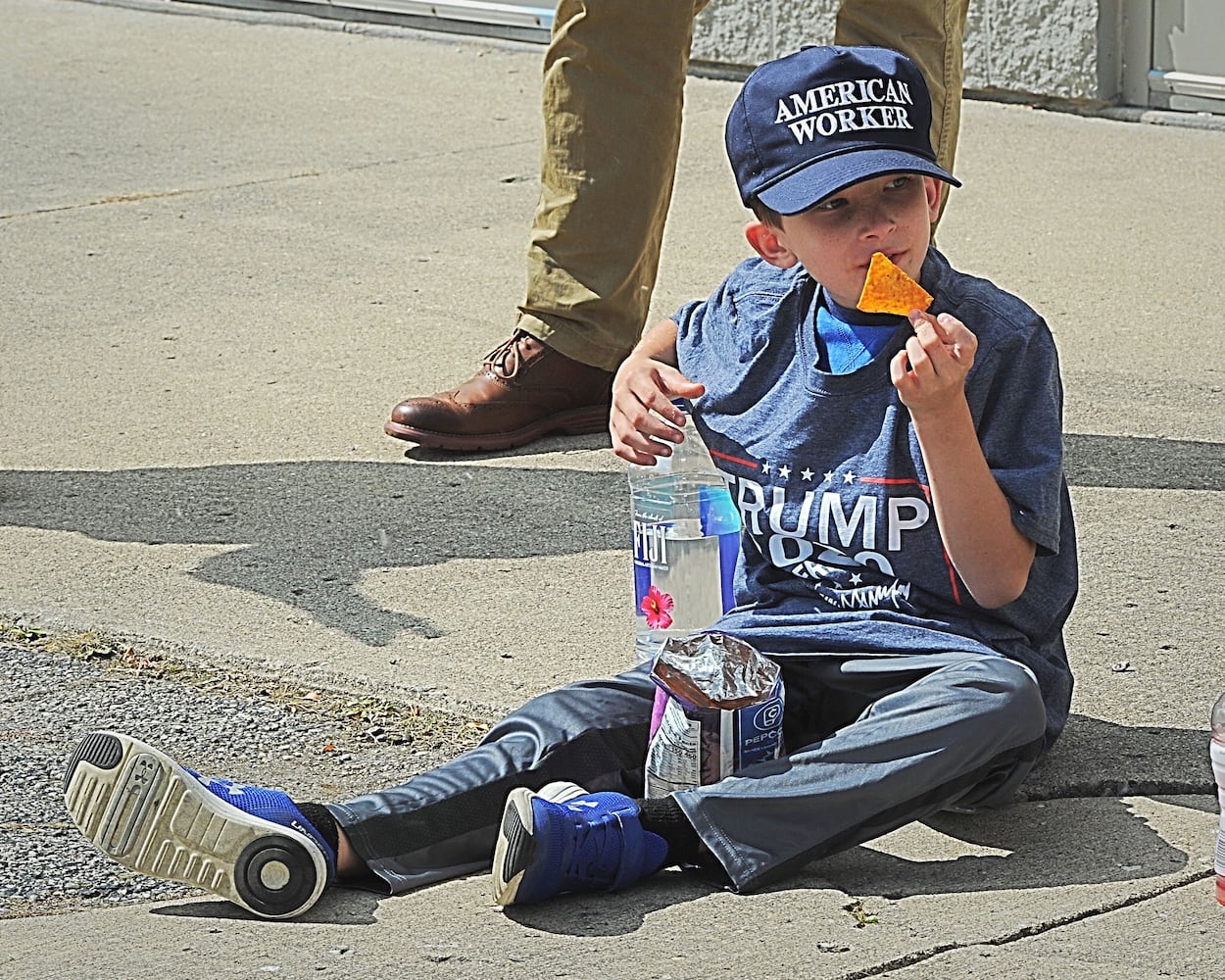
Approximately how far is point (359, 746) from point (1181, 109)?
5259mm

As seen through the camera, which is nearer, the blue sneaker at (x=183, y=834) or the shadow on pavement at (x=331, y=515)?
the blue sneaker at (x=183, y=834)

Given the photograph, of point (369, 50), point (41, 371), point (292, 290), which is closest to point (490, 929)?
point (41, 371)

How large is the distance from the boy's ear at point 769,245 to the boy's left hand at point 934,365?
15.0 inches

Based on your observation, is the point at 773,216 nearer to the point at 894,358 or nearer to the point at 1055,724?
the point at 894,358

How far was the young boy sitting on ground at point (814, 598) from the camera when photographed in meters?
2.64

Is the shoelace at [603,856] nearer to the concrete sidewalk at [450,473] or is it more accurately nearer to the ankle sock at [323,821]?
the concrete sidewalk at [450,473]

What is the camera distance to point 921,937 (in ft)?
8.18

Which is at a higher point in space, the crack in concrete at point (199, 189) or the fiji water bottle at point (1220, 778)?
the crack in concrete at point (199, 189)

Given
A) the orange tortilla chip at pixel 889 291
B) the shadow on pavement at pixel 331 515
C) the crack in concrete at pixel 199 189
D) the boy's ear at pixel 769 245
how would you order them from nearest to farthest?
the orange tortilla chip at pixel 889 291 < the boy's ear at pixel 769 245 < the shadow on pavement at pixel 331 515 < the crack in concrete at pixel 199 189

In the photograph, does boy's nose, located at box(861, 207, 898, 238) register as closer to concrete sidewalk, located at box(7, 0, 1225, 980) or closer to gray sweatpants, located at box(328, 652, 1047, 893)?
gray sweatpants, located at box(328, 652, 1047, 893)

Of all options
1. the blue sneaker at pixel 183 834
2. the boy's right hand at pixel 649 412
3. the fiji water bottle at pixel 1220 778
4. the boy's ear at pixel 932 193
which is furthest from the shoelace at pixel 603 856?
the boy's ear at pixel 932 193

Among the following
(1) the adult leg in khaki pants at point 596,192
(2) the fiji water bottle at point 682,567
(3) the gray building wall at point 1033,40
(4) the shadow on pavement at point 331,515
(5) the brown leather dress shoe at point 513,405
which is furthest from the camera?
(3) the gray building wall at point 1033,40

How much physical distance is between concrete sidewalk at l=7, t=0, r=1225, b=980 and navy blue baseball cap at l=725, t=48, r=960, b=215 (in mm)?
908

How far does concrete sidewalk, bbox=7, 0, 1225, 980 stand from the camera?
8.43 feet
